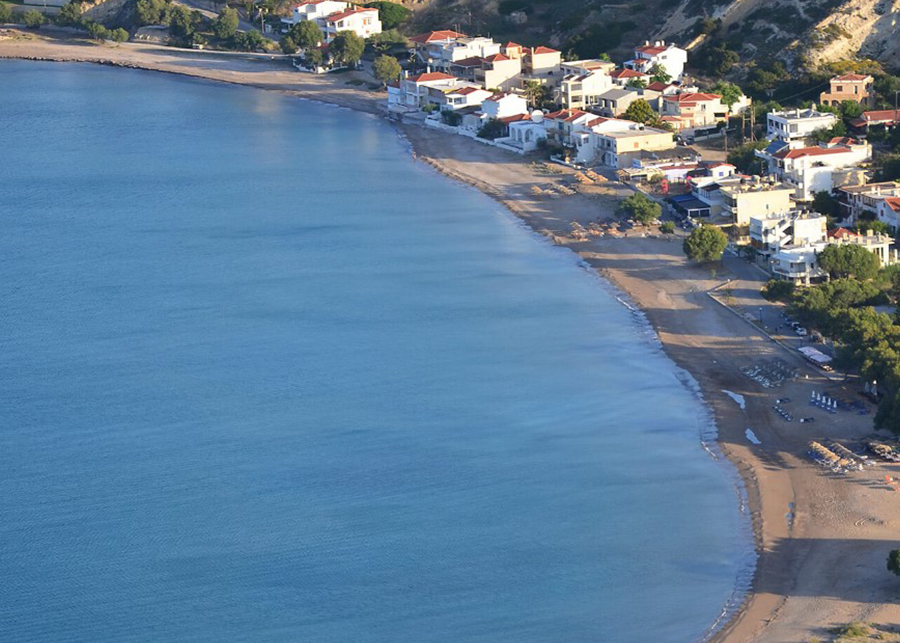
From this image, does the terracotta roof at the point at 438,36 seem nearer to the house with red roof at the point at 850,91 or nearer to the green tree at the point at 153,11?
the green tree at the point at 153,11

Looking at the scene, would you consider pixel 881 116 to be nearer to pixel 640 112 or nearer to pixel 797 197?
pixel 797 197

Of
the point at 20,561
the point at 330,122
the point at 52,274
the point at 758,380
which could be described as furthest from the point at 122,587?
the point at 330,122

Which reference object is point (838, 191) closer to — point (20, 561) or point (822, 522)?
point (822, 522)

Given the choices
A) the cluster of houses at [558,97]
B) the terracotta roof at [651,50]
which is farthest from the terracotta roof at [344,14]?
the terracotta roof at [651,50]

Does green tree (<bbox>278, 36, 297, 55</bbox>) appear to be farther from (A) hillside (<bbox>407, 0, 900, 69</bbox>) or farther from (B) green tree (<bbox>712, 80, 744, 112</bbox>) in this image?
(B) green tree (<bbox>712, 80, 744, 112</bbox>)

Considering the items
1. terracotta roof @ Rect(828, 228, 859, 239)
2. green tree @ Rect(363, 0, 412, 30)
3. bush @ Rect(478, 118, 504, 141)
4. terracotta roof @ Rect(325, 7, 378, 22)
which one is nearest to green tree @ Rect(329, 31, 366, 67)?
terracotta roof @ Rect(325, 7, 378, 22)
